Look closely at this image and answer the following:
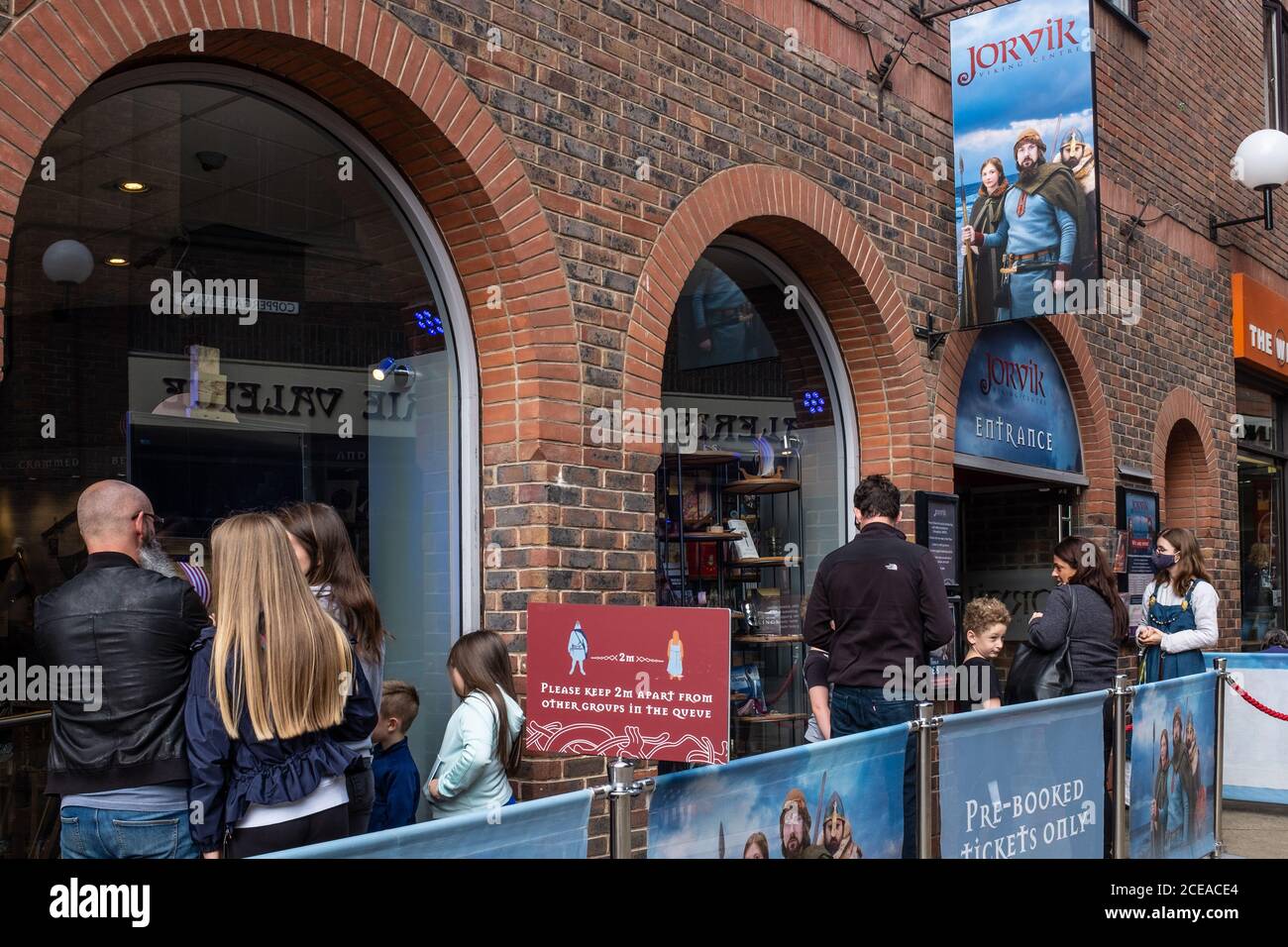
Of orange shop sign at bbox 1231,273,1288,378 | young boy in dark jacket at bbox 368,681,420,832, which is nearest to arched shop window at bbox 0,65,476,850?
young boy in dark jacket at bbox 368,681,420,832

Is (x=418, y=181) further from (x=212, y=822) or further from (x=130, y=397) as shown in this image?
(x=212, y=822)

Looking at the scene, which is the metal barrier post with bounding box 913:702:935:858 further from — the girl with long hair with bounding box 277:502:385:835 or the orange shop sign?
the orange shop sign

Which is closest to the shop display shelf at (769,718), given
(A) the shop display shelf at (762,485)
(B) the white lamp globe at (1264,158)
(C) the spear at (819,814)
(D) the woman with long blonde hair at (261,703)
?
(A) the shop display shelf at (762,485)

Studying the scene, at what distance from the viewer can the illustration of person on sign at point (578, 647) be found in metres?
4.34

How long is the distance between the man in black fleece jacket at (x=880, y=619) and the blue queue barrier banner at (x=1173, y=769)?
106cm

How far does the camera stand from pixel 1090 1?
8.17 m

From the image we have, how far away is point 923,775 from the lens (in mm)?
4492

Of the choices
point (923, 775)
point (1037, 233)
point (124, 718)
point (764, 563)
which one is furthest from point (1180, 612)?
point (124, 718)

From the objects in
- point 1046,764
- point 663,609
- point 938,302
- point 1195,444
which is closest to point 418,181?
point 663,609

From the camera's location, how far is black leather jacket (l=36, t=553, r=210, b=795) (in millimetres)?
3400

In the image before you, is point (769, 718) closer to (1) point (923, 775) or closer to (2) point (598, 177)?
(1) point (923, 775)

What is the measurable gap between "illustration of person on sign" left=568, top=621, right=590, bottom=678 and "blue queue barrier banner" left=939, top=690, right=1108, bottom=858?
131 cm

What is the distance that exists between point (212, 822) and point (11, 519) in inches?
99.3

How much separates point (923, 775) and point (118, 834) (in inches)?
102
